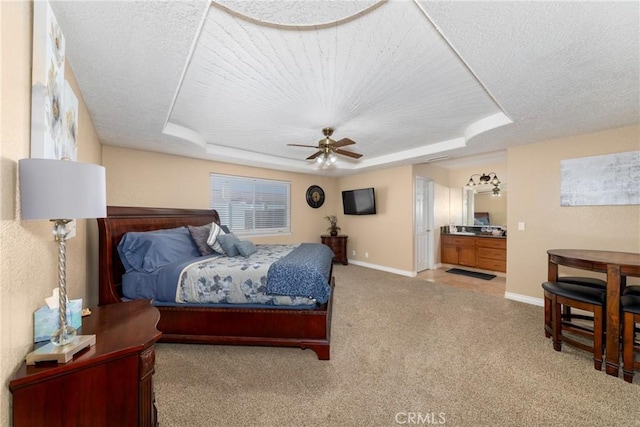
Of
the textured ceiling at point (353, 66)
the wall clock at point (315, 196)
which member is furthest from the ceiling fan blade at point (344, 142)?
the wall clock at point (315, 196)

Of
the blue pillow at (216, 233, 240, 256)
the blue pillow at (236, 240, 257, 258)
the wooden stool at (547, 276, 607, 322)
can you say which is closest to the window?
the blue pillow at (216, 233, 240, 256)

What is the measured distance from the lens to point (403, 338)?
2.54m

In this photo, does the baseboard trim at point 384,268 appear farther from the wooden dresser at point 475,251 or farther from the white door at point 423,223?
the wooden dresser at point 475,251

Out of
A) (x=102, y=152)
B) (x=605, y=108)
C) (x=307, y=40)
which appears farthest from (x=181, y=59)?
(x=605, y=108)

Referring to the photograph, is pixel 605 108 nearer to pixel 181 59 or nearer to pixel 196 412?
pixel 181 59

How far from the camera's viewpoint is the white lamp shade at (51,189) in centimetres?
88

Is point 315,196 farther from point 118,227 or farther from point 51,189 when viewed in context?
point 51,189

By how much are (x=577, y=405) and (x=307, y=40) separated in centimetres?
320

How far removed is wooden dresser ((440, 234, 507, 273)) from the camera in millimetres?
5109

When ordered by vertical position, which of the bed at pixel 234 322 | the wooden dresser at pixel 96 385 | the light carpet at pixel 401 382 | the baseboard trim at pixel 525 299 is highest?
the wooden dresser at pixel 96 385

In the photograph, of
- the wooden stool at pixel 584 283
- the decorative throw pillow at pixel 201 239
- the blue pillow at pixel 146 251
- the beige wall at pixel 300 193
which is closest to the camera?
the wooden stool at pixel 584 283

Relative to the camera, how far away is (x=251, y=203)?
4984 mm

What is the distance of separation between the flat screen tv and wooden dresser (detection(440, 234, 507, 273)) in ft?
6.94

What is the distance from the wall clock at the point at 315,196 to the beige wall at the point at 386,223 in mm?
716
